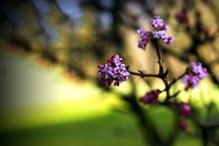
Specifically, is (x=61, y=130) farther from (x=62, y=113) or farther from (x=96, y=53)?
(x=96, y=53)

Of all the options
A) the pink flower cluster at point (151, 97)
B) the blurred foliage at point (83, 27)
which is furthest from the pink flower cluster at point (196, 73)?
the blurred foliage at point (83, 27)

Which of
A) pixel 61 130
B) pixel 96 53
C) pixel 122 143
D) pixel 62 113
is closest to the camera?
pixel 96 53

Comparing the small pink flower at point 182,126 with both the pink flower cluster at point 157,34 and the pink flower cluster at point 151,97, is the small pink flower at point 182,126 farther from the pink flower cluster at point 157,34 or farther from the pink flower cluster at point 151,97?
the pink flower cluster at point 157,34

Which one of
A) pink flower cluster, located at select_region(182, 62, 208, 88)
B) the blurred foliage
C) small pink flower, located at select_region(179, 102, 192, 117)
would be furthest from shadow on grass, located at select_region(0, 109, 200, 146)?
pink flower cluster, located at select_region(182, 62, 208, 88)

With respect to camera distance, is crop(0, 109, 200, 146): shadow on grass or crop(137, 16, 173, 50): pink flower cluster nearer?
crop(137, 16, 173, 50): pink flower cluster

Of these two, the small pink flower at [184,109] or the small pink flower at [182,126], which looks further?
the small pink flower at [182,126]

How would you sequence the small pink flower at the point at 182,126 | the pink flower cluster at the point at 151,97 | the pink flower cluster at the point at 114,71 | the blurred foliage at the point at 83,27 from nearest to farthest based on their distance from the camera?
the pink flower cluster at the point at 114,71 → the pink flower cluster at the point at 151,97 → the small pink flower at the point at 182,126 → the blurred foliage at the point at 83,27

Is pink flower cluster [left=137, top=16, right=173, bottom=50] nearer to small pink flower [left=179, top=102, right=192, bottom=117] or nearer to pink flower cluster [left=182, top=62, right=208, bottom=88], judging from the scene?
pink flower cluster [left=182, top=62, right=208, bottom=88]

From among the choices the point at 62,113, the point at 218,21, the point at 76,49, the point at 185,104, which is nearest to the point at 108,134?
the point at 62,113
